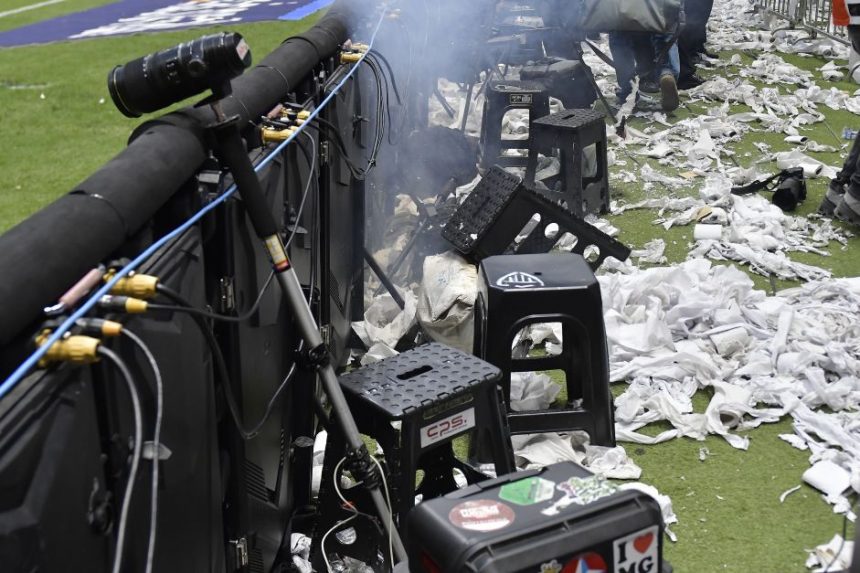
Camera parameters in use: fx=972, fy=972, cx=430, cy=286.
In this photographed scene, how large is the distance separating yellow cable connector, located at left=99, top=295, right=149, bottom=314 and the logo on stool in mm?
2448

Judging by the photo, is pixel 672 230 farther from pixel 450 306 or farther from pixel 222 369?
pixel 222 369

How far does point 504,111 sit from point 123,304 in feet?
20.3

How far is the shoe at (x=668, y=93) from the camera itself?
9.68 meters

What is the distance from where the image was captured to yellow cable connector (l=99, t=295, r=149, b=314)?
1655mm

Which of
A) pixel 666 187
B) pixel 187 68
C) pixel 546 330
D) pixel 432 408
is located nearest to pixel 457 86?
pixel 666 187

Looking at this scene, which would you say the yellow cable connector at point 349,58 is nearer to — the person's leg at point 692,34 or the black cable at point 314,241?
the black cable at point 314,241

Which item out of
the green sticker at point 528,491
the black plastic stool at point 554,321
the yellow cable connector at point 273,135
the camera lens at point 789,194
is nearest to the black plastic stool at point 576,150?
the camera lens at point 789,194

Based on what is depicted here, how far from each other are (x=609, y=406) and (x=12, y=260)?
2895mm

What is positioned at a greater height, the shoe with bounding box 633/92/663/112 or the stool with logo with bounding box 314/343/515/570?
the stool with logo with bounding box 314/343/515/570

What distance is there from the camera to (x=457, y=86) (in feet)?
36.7

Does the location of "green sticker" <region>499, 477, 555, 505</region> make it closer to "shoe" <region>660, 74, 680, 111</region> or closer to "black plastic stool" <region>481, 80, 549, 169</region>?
"black plastic stool" <region>481, 80, 549, 169</region>

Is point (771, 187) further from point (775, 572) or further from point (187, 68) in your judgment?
A: point (187, 68)

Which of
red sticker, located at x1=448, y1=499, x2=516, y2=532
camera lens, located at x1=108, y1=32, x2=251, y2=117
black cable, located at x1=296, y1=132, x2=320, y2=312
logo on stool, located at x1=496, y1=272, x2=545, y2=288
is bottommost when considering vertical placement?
logo on stool, located at x1=496, y1=272, x2=545, y2=288

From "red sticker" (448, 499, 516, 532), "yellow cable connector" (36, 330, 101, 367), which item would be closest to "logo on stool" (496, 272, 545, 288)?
"red sticker" (448, 499, 516, 532)
